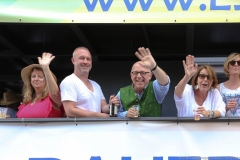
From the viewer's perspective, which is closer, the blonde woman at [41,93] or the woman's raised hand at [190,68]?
the woman's raised hand at [190,68]

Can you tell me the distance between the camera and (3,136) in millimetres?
3730

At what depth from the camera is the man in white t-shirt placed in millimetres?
3779

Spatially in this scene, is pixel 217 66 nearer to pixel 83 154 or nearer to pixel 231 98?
pixel 231 98

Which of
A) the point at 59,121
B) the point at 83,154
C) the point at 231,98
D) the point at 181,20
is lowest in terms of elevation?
the point at 83,154

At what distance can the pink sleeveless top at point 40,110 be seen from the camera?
152 inches

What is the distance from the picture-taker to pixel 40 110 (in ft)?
12.7

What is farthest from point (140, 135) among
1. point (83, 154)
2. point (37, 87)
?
point (37, 87)

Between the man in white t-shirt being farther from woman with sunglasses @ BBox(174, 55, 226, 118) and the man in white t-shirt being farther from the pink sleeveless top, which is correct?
woman with sunglasses @ BBox(174, 55, 226, 118)

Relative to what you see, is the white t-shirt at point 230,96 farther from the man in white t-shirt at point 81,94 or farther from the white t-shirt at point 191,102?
the man in white t-shirt at point 81,94

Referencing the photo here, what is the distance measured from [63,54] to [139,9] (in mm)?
2322

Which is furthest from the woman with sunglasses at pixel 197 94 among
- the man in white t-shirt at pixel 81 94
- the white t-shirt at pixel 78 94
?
the white t-shirt at pixel 78 94

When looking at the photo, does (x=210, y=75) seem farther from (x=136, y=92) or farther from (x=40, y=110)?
(x=40, y=110)

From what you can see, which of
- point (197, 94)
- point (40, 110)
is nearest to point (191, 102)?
point (197, 94)

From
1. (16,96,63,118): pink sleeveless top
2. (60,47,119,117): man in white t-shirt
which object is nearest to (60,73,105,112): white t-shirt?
(60,47,119,117): man in white t-shirt
